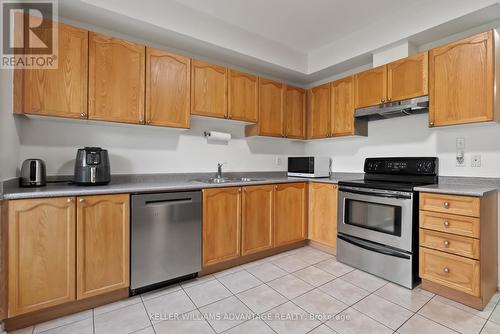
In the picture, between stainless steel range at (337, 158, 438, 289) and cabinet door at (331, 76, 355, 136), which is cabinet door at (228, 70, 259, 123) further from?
stainless steel range at (337, 158, 438, 289)

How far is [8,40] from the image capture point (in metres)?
1.69

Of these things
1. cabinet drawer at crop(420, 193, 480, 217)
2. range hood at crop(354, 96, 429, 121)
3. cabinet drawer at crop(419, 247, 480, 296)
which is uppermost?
range hood at crop(354, 96, 429, 121)

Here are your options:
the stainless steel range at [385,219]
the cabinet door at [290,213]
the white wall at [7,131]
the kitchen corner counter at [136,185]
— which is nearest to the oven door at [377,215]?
the stainless steel range at [385,219]

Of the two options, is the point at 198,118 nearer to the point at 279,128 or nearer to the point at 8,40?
the point at 279,128

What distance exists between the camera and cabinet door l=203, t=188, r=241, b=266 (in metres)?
2.32

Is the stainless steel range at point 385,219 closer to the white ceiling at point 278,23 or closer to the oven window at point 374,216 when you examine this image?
the oven window at point 374,216

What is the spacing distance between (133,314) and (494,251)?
2.98 m

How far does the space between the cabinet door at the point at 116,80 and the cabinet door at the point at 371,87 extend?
236 cm

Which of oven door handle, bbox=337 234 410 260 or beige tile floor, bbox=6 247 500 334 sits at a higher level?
oven door handle, bbox=337 234 410 260

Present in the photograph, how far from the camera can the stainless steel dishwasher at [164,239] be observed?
1.94 metres

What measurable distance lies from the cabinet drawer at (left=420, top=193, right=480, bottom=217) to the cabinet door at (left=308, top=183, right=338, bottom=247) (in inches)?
36.3

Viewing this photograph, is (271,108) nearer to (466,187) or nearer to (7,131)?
(466,187)

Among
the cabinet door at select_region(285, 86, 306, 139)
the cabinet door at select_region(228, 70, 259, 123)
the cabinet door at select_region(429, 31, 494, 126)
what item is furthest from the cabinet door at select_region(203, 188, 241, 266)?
the cabinet door at select_region(429, 31, 494, 126)

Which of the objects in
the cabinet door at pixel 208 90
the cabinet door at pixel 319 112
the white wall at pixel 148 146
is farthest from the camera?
the cabinet door at pixel 319 112
